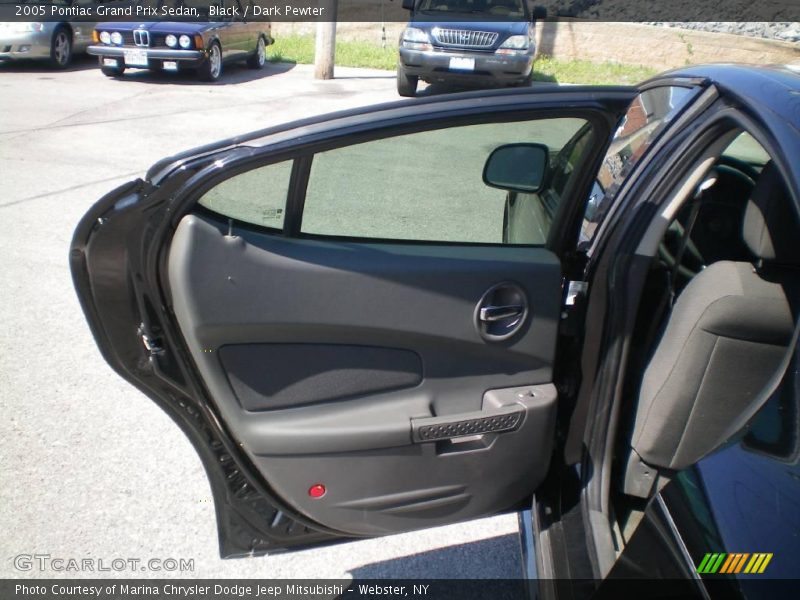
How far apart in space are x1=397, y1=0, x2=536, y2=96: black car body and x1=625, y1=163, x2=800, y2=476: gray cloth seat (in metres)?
8.91

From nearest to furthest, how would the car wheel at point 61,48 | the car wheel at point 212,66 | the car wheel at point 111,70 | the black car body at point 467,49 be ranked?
the black car body at point 467,49 → the car wheel at point 111,70 → the car wheel at point 212,66 → the car wheel at point 61,48

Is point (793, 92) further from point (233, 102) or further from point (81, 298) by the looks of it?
point (233, 102)

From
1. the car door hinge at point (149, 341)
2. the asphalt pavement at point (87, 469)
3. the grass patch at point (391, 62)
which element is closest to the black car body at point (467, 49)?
the grass patch at point (391, 62)

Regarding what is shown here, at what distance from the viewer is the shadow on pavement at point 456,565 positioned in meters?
2.37

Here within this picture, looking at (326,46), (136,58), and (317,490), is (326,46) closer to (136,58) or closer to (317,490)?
(136,58)

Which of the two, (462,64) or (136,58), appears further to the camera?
(136,58)

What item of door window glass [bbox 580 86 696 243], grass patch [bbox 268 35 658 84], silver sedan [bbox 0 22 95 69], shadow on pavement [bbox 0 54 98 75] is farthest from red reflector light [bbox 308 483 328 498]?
shadow on pavement [bbox 0 54 98 75]

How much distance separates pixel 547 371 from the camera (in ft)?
5.92

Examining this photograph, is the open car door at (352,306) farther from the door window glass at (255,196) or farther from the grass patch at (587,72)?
the grass patch at (587,72)

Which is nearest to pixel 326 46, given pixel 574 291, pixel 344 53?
pixel 344 53

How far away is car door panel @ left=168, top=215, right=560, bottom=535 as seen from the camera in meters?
1.61

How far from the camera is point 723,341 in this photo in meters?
1.72

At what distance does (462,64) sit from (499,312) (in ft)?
29.6

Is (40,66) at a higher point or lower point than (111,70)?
lower
